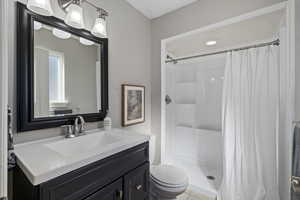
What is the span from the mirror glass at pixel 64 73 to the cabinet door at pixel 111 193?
68cm

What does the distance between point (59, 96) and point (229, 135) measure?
1775mm

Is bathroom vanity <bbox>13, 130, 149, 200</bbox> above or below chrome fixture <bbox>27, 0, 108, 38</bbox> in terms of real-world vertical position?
below

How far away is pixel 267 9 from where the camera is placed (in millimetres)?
1302

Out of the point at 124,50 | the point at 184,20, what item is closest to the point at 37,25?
the point at 124,50

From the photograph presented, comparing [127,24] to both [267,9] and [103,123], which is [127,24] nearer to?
[103,123]

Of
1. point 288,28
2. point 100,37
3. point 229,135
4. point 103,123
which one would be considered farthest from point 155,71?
point 288,28

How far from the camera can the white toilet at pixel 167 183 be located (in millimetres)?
1340

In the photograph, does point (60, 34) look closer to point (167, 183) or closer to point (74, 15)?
point (74, 15)

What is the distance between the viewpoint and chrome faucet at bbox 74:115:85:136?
46.6 inches

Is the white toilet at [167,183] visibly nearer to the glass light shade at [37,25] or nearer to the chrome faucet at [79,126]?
the chrome faucet at [79,126]

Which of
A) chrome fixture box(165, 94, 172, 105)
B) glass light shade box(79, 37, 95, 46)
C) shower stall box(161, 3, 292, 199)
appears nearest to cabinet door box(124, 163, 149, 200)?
shower stall box(161, 3, 292, 199)

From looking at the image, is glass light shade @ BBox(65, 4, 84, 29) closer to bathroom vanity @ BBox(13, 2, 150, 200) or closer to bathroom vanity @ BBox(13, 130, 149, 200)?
bathroom vanity @ BBox(13, 2, 150, 200)

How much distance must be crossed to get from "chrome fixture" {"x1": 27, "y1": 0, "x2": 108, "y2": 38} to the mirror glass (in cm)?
11

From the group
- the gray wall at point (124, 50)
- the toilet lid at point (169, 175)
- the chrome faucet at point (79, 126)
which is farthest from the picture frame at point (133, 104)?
the toilet lid at point (169, 175)
